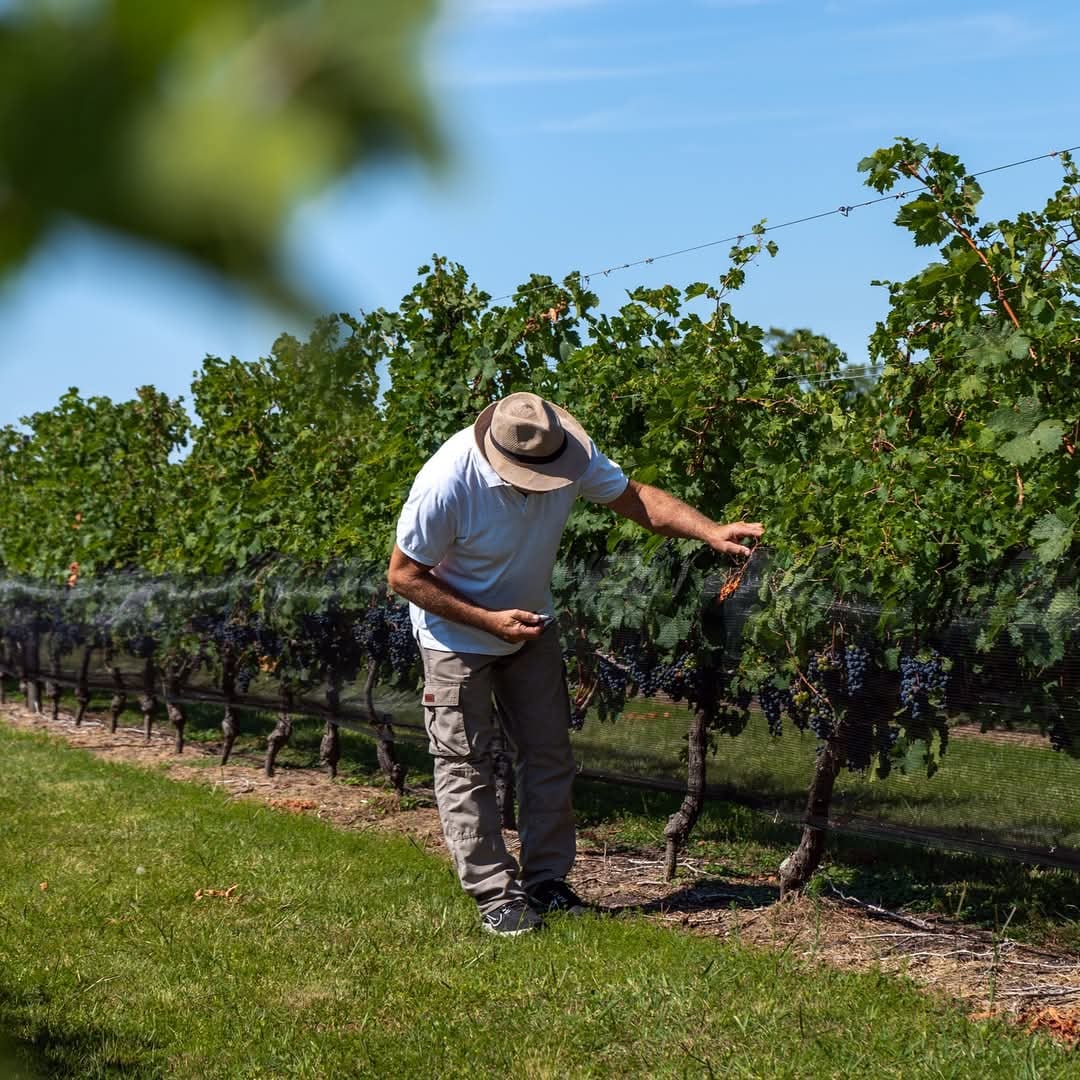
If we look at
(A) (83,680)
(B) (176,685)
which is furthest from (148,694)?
(A) (83,680)

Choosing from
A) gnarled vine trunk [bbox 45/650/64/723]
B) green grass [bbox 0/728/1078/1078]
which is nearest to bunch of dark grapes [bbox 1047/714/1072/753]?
green grass [bbox 0/728/1078/1078]

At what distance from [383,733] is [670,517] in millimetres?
3697

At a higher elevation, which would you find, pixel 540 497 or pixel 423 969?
pixel 540 497

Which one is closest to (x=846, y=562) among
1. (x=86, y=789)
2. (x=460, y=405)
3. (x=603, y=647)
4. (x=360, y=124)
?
(x=603, y=647)

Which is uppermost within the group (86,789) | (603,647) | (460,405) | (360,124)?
(460,405)

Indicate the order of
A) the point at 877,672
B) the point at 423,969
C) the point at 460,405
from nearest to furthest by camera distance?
the point at 423,969 → the point at 877,672 → the point at 460,405

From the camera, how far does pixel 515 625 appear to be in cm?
443

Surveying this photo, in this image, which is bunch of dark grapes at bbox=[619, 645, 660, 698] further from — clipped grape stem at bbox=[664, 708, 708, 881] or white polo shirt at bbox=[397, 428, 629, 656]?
white polo shirt at bbox=[397, 428, 629, 656]

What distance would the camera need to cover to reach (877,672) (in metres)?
4.89

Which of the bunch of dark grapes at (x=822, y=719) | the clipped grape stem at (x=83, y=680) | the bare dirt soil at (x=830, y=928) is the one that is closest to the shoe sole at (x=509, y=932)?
the bare dirt soil at (x=830, y=928)

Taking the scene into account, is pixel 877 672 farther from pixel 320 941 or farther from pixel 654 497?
pixel 320 941

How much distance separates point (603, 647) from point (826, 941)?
5.77 feet

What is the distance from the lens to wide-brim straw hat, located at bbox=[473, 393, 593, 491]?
4562mm

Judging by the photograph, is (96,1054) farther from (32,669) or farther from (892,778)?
(32,669)
